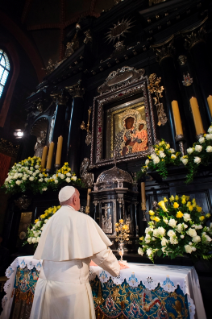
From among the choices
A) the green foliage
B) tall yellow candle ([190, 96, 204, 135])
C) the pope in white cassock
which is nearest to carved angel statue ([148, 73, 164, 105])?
tall yellow candle ([190, 96, 204, 135])

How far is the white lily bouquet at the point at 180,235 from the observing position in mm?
2131

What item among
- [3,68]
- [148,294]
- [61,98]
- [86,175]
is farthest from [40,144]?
[148,294]

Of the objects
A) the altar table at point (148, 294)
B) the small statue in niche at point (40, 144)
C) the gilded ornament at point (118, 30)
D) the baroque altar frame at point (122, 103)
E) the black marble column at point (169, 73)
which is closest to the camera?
the altar table at point (148, 294)

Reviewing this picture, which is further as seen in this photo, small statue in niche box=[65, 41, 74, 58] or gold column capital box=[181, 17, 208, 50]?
small statue in niche box=[65, 41, 74, 58]

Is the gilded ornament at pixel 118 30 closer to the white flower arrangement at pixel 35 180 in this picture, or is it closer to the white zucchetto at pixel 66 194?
the white flower arrangement at pixel 35 180

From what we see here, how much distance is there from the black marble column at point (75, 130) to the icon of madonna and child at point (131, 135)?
126 centimetres

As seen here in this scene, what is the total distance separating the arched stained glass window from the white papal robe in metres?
10.2

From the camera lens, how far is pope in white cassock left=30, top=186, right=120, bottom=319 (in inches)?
66.1

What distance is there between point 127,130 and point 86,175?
1789mm

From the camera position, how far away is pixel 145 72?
18.3 feet

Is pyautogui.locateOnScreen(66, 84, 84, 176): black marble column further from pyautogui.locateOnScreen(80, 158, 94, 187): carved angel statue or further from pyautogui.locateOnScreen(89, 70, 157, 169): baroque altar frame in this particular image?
pyautogui.locateOnScreen(89, 70, 157, 169): baroque altar frame

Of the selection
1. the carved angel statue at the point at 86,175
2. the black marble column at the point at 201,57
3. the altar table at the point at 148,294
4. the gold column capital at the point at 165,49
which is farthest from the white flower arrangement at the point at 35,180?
the gold column capital at the point at 165,49

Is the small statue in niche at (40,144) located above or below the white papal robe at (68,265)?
above

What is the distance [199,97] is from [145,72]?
217 centimetres
